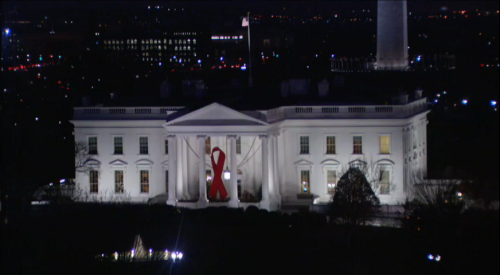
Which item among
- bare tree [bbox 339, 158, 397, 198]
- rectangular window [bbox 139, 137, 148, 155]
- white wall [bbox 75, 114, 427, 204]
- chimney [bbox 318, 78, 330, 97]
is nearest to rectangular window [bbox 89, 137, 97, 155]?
white wall [bbox 75, 114, 427, 204]

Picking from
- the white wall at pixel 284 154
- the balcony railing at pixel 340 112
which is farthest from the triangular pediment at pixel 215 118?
the balcony railing at pixel 340 112

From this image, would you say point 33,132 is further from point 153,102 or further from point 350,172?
point 350,172

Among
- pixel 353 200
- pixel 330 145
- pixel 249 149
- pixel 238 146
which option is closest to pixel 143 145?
pixel 238 146

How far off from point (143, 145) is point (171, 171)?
3.61m

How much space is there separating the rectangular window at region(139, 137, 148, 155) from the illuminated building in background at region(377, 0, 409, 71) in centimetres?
2726

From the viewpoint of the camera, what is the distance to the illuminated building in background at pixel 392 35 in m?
73.9

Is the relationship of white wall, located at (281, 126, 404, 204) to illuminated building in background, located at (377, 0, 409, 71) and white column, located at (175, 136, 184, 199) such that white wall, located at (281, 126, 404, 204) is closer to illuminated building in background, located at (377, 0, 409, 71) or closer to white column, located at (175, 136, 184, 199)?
white column, located at (175, 136, 184, 199)

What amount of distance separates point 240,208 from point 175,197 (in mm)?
5479

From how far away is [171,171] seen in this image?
50.4 m

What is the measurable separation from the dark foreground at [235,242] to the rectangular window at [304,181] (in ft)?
24.2

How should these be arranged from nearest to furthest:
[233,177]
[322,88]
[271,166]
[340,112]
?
1. [233,177]
2. [271,166]
3. [340,112]
4. [322,88]

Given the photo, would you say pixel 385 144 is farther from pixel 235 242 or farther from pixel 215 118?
pixel 235 242

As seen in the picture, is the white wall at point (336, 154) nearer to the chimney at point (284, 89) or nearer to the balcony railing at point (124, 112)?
the chimney at point (284, 89)

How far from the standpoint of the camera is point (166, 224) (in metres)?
41.2
